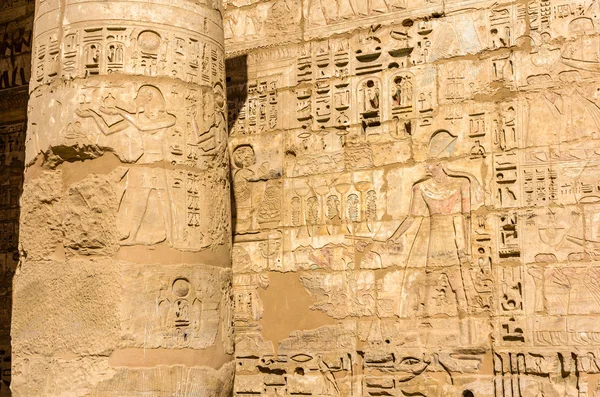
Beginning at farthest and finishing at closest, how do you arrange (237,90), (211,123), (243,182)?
(237,90)
(243,182)
(211,123)

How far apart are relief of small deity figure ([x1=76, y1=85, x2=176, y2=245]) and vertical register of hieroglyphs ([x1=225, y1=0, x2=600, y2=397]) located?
2.35 meters

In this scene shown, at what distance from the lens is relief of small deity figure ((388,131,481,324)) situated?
7.05 metres

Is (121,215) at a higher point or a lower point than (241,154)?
lower

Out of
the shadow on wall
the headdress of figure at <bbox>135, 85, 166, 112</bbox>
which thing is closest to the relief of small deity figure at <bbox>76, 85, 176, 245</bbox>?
the headdress of figure at <bbox>135, 85, 166, 112</bbox>

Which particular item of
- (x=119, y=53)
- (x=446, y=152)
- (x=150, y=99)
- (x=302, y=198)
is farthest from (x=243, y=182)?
(x=119, y=53)

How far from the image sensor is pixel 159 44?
5.77 metres

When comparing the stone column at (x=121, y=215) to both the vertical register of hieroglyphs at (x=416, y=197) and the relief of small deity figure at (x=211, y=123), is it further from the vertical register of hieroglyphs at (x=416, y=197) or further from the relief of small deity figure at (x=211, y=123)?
the vertical register of hieroglyphs at (x=416, y=197)

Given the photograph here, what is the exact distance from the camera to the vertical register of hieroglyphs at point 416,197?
264 inches

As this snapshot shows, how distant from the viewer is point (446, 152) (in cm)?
728

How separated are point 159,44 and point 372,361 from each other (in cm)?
316

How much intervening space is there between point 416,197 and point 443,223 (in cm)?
33

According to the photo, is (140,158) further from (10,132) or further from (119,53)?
(10,132)

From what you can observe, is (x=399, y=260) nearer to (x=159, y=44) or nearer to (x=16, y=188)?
(x=159, y=44)

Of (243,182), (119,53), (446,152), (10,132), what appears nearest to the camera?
(119,53)
